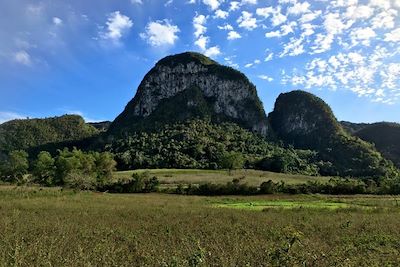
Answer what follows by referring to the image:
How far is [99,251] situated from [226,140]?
179 meters

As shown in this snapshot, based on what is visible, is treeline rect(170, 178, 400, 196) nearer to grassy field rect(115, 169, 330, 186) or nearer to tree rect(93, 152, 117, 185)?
grassy field rect(115, 169, 330, 186)

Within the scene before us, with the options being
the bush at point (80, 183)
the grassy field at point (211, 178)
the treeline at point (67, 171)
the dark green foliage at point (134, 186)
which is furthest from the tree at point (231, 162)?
the bush at point (80, 183)

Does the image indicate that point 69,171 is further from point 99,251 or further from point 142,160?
point 99,251

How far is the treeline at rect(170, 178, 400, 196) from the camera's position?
203 ft

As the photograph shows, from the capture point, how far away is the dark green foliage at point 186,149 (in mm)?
133000

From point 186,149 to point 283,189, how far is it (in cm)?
9335

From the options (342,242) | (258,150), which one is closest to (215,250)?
(342,242)

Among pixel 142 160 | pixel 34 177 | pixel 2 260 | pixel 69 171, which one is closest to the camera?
pixel 2 260

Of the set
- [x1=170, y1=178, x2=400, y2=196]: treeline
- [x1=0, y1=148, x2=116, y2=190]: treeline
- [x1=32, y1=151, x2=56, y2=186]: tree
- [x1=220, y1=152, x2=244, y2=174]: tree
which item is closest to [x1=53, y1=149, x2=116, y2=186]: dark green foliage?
[x1=0, y1=148, x2=116, y2=190]: treeline

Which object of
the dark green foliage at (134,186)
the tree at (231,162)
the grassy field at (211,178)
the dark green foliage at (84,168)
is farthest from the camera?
the tree at (231,162)

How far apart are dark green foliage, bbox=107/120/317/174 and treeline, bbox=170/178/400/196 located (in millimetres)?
47869

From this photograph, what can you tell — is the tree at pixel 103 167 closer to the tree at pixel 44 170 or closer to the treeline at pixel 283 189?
the tree at pixel 44 170

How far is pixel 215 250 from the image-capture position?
8.07 meters

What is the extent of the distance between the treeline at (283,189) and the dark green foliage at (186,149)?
157 ft
